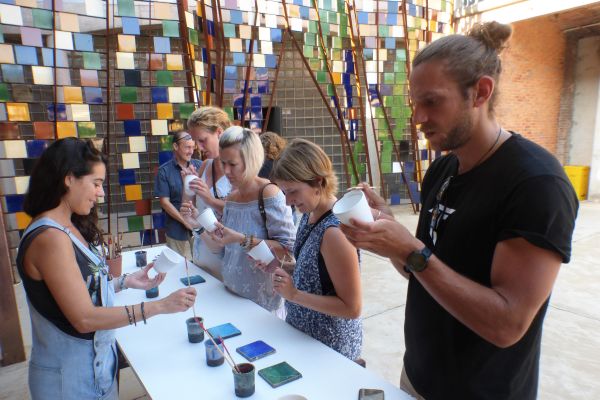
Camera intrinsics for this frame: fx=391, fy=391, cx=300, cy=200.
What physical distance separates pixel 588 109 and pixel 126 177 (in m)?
10.0

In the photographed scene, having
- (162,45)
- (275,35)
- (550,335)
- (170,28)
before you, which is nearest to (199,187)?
(162,45)

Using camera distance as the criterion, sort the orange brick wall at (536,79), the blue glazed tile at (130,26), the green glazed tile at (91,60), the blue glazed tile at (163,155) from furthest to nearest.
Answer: the orange brick wall at (536,79), the blue glazed tile at (163,155), the blue glazed tile at (130,26), the green glazed tile at (91,60)

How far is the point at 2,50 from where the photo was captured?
153 inches

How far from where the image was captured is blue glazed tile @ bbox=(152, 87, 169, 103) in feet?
15.3

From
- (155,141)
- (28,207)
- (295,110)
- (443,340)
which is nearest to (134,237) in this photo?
(155,141)

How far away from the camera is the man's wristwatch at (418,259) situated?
0.97m

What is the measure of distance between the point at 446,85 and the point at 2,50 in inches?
179

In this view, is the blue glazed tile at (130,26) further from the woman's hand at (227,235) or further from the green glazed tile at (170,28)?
the woman's hand at (227,235)

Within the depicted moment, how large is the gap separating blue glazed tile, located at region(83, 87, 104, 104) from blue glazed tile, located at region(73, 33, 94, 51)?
0.42 m

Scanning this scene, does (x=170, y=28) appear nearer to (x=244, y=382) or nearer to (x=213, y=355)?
(x=213, y=355)

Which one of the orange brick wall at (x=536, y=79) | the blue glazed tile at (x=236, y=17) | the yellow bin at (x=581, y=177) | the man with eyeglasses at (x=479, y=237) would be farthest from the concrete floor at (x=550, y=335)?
the orange brick wall at (x=536, y=79)

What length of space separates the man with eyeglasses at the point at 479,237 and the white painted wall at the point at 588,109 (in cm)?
1006

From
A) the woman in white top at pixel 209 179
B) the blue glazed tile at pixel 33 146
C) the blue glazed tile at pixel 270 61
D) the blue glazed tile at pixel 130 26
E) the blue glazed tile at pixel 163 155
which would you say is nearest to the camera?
the woman in white top at pixel 209 179

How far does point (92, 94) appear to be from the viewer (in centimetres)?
436
